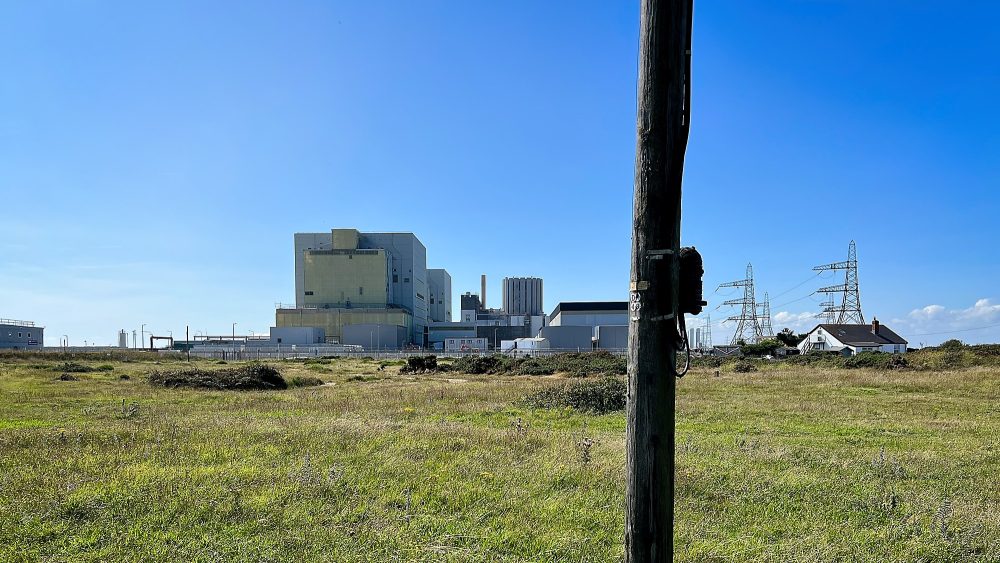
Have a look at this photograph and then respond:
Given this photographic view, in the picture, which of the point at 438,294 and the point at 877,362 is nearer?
the point at 877,362

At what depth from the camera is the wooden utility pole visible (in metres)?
3.03

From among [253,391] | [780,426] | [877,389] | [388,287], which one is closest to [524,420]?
[780,426]

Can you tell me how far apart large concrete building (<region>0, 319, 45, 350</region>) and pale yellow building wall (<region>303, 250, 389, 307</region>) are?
40.1 metres

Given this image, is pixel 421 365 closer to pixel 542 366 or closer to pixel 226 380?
pixel 542 366

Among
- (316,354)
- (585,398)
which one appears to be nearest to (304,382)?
(585,398)

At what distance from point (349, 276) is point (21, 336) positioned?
48268mm

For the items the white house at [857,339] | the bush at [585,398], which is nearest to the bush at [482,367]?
the bush at [585,398]

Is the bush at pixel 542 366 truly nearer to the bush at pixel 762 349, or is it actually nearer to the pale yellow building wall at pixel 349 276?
the bush at pixel 762 349

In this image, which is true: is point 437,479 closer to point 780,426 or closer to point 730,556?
point 730,556

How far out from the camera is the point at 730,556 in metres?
4.70

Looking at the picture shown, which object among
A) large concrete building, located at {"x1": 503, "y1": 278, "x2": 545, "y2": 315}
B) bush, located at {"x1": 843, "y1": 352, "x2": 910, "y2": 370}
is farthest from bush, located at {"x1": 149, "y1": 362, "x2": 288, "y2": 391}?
large concrete building, located at {"x1": 503, "y1": 278, "x2": 545, "y2": 315}

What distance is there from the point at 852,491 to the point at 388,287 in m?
82.6

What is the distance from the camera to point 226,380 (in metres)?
22.4

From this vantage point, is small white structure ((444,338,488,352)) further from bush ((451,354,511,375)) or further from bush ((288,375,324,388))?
bush ((288,375,324,388))
